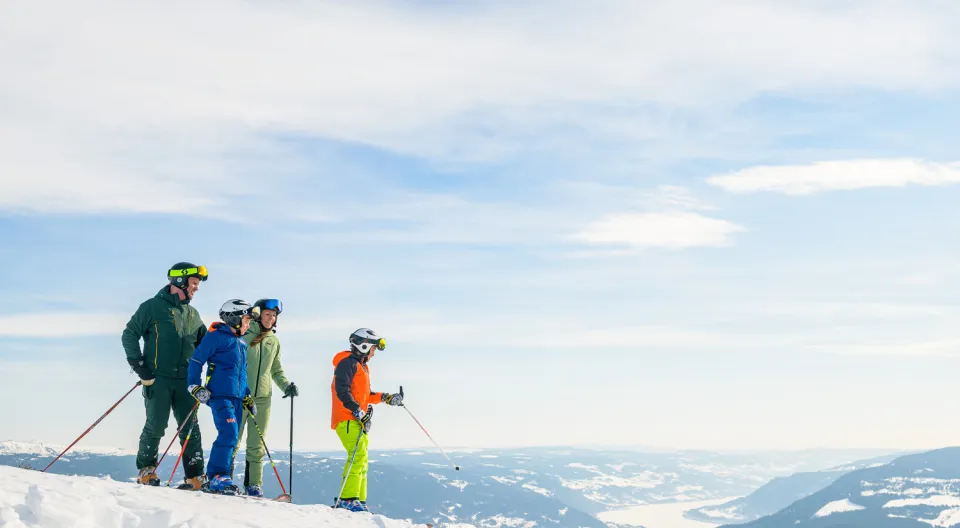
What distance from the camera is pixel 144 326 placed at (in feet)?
46.1

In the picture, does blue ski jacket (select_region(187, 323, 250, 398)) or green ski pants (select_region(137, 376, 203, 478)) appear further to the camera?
green ski pants (select_region(137, 376, 203, 478))

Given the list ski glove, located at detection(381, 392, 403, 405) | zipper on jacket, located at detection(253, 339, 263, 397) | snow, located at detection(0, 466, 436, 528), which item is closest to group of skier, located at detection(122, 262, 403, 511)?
zipper on jacket, located at detection(253, 339, 263, 397)

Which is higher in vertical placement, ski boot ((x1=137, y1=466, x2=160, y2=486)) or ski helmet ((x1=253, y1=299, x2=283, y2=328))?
ski helmet ((x1=253, y1=299, x2=283, y2=328))

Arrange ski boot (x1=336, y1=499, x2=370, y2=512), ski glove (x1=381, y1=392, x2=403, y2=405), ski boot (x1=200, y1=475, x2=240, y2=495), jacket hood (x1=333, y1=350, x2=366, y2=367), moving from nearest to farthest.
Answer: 1. ski boot (x1=200, y1=475, x2=240, y2=495)
2. ski boot (x1=336, y1=499, x2=370, y2=512)
3. jacket hood (x1=333, y1=350, x2=366, y2=367)
4. ski glove (x1=381, y1=392, x2=403, y2=405)

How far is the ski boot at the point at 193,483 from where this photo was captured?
13.3 meters

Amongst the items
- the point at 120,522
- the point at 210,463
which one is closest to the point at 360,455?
the point at 210,463

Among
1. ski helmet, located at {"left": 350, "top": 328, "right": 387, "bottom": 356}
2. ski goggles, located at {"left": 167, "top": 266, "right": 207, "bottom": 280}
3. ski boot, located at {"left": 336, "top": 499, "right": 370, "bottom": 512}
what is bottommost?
ski boot, located at {"left": 336, "top": 499, "right": 370, "bottom": 512}

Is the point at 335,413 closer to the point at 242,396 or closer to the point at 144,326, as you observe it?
the point at 242,396

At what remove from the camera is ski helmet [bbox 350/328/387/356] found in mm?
15547

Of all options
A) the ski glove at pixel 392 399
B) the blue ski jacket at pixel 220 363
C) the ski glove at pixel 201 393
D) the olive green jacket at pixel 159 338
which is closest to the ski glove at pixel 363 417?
the ski glove at pixel 392 399

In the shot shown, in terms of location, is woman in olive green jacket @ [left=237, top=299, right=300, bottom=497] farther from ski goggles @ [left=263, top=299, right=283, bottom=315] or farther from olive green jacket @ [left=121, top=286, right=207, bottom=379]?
olive green jacket @ [left=121, top=286, right=207, bottom=379]

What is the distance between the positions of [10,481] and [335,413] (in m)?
6.57

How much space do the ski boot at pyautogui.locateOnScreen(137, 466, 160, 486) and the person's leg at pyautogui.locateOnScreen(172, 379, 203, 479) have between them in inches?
22.1

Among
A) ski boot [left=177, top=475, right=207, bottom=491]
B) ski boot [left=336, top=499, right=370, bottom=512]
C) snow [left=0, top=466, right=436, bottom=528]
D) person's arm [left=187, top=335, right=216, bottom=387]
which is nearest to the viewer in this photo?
snow [left=0, top=466, right=436, bottom=528]
